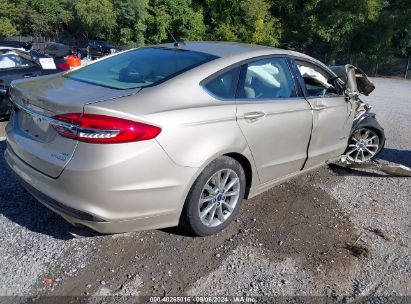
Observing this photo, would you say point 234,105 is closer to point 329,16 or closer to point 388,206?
point 388,206

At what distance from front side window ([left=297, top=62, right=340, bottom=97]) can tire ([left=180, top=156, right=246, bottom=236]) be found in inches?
53.0

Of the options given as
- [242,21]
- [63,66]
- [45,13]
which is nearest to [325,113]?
[63,66]

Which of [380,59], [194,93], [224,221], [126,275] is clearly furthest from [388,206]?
[380,59]

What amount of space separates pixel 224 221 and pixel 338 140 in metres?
→ 1.86

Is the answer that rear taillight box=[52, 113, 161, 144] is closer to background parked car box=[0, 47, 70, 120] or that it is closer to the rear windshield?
the rear windshield

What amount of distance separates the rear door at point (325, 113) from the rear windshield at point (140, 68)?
1.29 m

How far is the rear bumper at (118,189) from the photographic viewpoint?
2.61 metres

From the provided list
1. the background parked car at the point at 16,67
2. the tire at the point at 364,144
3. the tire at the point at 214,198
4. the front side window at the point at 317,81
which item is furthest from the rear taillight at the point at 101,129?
the background parked car at the point at 16,67

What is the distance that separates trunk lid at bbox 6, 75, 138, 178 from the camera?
2691mm

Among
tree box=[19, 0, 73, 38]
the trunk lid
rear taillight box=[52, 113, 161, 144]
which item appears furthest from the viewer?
tree box=[19, 0, 73, 38]

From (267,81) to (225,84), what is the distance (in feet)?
1.93

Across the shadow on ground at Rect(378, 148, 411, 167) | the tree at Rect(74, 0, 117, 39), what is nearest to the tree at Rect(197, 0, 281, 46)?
the tree at Rect(74, 0, 117, 39)

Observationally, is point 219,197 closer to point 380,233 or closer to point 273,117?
point 273,117

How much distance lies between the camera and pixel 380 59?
1292 inches
